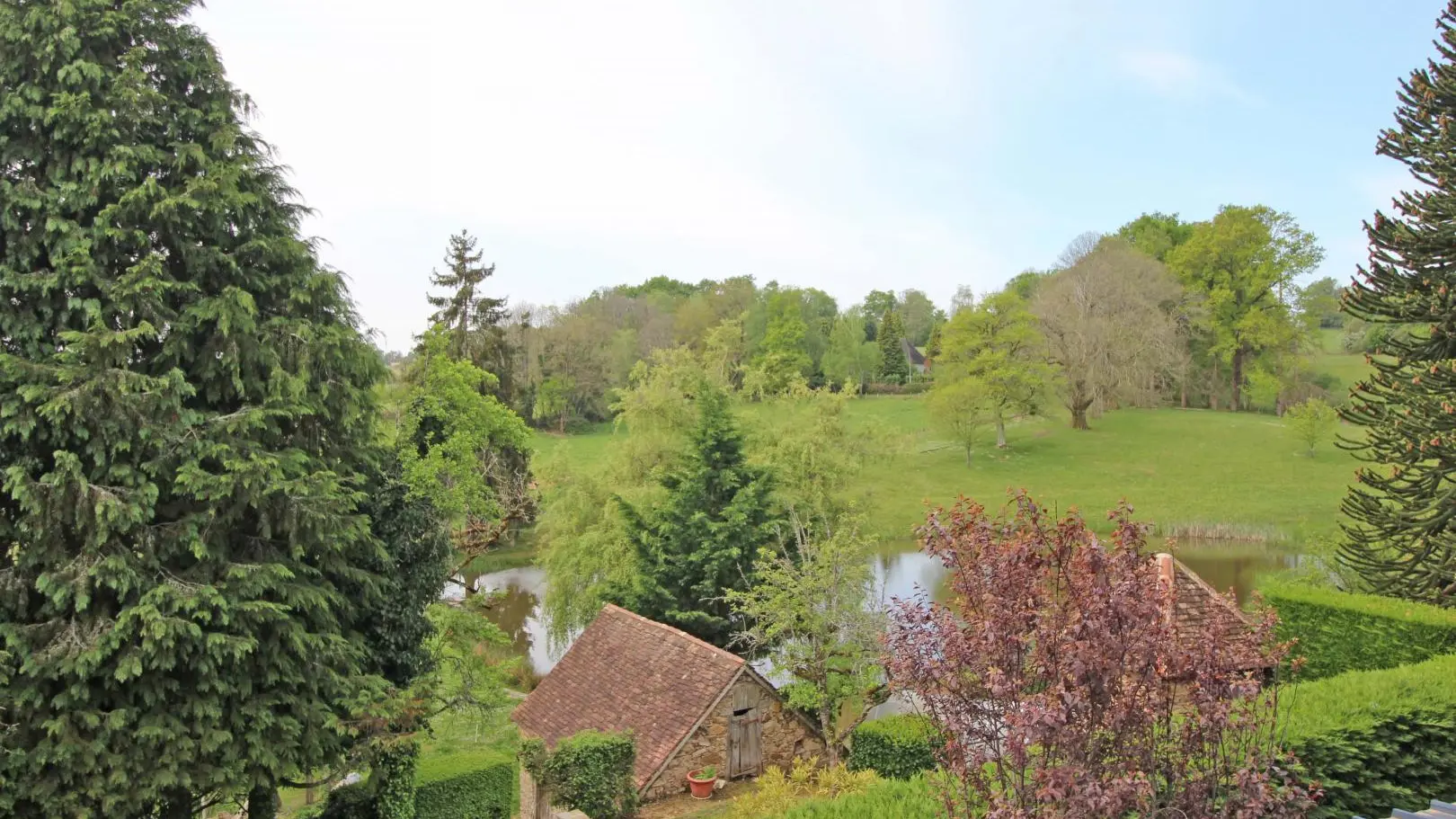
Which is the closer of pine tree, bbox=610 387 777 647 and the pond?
pine tree, bbox=610 387 777 647

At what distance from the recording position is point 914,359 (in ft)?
288

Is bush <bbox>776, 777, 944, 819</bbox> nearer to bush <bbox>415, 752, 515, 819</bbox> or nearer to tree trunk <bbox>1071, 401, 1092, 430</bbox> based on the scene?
bush <bbox>415, 752, 515, 819</bbox>

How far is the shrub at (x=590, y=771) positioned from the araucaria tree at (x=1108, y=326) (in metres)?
40.9

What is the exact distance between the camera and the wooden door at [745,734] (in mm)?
16094

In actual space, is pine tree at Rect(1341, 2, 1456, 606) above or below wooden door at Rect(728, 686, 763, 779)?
above

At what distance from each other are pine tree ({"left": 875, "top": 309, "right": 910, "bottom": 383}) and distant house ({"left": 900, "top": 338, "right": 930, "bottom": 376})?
1050 millimetres

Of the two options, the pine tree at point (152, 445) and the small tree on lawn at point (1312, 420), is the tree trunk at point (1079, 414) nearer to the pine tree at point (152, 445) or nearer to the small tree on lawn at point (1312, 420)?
the small tree on lawn at point (1312, 420)

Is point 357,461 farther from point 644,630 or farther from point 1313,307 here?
point 1313,307

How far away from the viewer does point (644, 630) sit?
59.3ft

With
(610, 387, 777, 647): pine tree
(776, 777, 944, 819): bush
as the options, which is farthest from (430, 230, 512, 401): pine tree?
(776, 777, 944, 819): bush

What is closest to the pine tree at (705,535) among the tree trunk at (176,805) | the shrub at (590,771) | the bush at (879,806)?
the shrub at (590,771)

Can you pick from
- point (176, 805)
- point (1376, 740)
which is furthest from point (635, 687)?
point (1376, 740)

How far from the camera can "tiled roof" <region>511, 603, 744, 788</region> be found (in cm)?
1575

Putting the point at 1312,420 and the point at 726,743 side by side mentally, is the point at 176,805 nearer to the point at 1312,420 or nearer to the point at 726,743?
the point at 726,743
